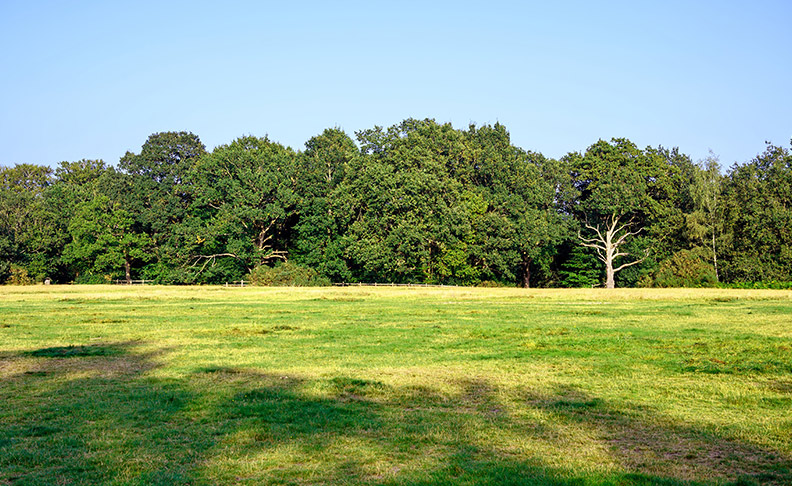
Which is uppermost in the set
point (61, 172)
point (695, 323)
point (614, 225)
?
point (61, 172)

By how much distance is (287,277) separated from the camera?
82.6m

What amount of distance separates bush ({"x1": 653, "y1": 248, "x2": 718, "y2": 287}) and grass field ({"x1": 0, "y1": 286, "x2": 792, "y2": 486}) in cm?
5202

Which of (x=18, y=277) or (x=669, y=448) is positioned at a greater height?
(x=18, y=277)

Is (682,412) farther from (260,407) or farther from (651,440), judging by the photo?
(260,407)

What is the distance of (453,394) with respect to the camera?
593 inches

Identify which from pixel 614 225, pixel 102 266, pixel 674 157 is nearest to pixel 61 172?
pixel 102 266

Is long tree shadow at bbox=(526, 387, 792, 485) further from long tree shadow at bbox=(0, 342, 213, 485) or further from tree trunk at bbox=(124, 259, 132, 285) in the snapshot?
→ tree trunk at bbox=(124, 259, 132, 285)

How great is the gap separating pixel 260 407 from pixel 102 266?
294ft

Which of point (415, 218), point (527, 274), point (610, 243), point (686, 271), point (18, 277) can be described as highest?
point (415, 218)

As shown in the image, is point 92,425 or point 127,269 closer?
point 92,425

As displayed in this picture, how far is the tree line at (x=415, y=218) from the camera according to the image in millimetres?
82562

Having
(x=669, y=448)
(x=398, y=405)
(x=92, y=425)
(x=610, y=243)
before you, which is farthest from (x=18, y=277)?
(x=669, y=448)

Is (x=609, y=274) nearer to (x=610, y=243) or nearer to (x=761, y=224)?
(x=610, y=243)

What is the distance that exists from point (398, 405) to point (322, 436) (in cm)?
281
